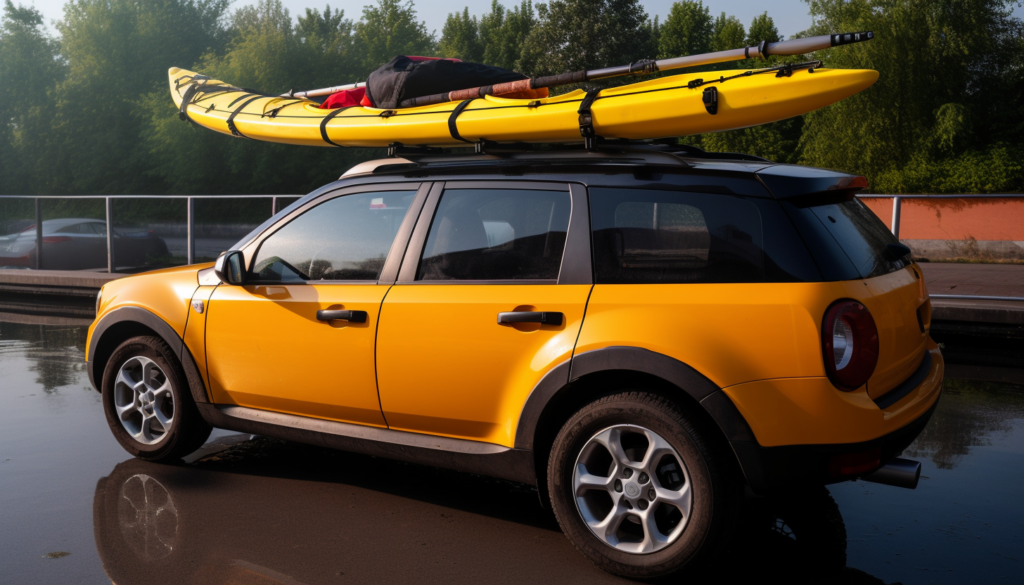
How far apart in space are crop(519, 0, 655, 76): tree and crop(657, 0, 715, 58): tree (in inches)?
865

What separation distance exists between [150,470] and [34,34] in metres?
65.7

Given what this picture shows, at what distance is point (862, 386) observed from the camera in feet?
10.4

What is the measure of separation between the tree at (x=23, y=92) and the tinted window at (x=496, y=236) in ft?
196

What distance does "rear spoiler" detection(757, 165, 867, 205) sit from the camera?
3.32 metres

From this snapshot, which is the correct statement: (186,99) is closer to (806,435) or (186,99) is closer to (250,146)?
(806,435)

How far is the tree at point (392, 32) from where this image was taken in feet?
234

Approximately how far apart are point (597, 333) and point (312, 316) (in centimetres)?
152

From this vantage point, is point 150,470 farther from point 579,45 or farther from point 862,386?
point 579,45

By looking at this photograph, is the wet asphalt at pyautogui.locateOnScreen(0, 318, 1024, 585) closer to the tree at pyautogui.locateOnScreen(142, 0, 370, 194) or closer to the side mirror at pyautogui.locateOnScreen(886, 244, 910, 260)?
the side mirror at pyautogui.locateOnScreen(886, 244, 910, 260)

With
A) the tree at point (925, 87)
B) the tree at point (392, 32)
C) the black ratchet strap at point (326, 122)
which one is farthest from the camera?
the tree at point (392, 32)

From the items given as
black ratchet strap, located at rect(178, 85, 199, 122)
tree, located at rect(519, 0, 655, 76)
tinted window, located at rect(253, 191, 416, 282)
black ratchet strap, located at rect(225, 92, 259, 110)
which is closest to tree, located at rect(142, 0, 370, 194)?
tree, located at rect(519, 0, 655, 76)

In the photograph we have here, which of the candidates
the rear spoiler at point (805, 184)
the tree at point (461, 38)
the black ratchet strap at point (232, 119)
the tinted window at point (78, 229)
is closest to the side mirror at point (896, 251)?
the rear spoiler at point (805, 184)

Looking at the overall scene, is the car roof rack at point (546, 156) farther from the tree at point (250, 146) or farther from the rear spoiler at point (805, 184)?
the tree at point (250, 146)

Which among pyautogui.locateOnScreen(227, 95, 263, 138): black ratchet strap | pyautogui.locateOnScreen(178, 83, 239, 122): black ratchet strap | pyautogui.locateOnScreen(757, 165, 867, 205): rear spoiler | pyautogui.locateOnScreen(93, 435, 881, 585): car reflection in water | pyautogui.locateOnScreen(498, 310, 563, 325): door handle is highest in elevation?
pyautogui.locateOnScreen(178, 83, 239, 122): black ratchet strap
